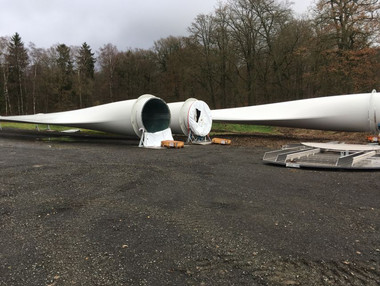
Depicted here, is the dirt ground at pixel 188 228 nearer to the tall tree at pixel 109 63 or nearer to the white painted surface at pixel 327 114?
the white painted surface at pixel 327 114

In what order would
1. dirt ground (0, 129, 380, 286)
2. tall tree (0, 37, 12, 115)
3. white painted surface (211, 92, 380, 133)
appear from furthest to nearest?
1. tall tree (0, 37, 12, 115)
2. white painted surface (211, 92, 380, 133)
3. dirt ground (0, 129, 380, 286)

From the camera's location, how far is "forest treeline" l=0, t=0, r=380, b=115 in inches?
667

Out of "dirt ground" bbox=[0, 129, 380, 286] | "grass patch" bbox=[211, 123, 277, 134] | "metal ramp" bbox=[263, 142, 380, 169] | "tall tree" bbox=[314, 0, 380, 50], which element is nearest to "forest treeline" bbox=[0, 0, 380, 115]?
"tall tree" bbox=[314, 0, 380, 50]

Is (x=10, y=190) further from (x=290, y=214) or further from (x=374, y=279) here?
(x=374, y=279)

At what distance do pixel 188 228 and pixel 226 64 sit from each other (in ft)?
80.2

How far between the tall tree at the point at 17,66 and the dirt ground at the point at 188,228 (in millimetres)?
32890

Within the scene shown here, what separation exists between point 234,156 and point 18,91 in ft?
115

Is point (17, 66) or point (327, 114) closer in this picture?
point (327, 114)

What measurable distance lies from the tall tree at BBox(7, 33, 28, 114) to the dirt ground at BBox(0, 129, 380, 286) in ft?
108

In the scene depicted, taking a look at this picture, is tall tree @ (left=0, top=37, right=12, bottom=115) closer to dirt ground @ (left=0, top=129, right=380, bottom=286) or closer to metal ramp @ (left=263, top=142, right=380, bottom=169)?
dirt ground @ (left=0, top=129, right=380, bottom=286)

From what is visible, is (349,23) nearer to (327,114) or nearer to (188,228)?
(327,114)

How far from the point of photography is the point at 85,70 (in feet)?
121

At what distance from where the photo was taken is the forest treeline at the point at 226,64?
55.6ft

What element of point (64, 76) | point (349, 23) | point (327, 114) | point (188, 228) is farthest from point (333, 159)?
point (64, 76)
